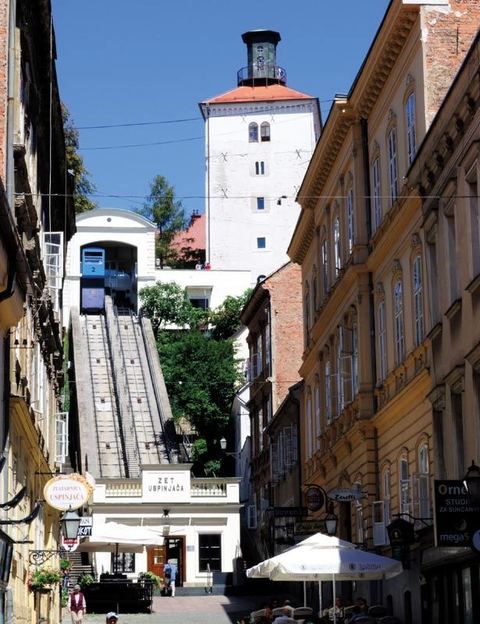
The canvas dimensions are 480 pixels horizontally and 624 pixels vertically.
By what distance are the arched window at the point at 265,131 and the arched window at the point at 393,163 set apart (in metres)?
71.0

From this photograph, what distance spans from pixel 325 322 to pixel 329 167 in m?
4.36

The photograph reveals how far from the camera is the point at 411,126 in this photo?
96.2 ft

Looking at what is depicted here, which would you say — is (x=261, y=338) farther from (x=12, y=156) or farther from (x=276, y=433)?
(x=12, y=156)

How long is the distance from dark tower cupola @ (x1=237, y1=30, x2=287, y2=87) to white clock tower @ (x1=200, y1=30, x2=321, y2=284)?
807 cm

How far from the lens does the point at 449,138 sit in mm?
23719

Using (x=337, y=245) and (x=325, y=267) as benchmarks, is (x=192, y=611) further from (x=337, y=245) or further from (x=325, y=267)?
(x=337, y=245)

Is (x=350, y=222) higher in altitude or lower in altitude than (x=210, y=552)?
higher

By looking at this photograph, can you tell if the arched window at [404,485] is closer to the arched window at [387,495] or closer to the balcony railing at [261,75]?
the arched window at [387,495]

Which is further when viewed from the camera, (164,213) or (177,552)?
(164,213)

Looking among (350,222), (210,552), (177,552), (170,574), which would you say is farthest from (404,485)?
(177,552)

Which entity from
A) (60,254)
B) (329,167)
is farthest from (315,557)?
(329,167)

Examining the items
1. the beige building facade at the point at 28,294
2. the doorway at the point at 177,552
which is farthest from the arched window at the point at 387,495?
the doorway at the point at 177,552

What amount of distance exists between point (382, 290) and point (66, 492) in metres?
9.13

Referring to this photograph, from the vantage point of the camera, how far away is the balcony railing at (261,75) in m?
113
